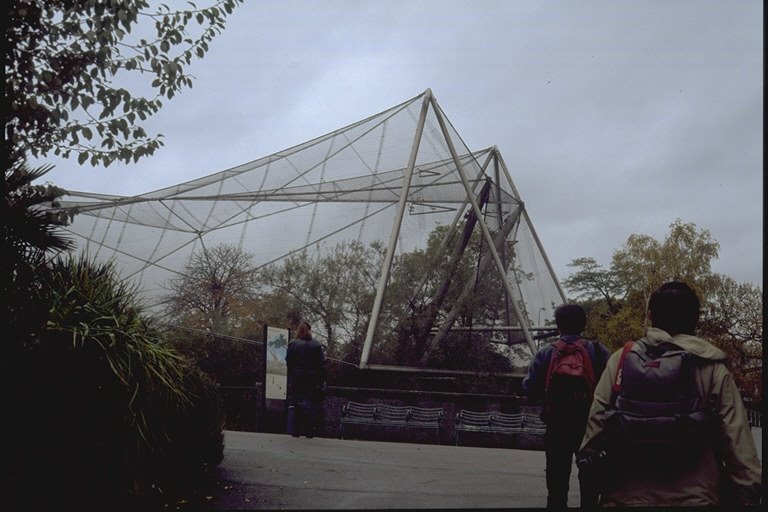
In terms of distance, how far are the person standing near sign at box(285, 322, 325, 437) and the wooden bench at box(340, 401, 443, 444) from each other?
425cm

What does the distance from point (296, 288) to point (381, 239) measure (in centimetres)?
230

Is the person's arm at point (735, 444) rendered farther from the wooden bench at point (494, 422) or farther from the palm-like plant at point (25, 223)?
the wooden bench at point (494, 422)

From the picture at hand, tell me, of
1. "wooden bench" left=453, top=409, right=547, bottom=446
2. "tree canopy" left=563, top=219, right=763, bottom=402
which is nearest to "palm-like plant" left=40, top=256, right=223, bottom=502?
"wooden bench" left=453, top=409, right=547, bottom=446

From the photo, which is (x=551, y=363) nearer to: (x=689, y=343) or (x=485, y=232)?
(x=689, y=343)

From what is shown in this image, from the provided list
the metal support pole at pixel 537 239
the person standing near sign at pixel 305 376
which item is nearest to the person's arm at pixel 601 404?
the person standing near sign at pixel 305 376

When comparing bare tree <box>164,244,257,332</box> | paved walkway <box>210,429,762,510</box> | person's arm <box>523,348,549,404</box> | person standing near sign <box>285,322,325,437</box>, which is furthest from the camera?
bare tree <box>164,244,257,332</box>

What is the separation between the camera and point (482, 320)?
71.8 ft

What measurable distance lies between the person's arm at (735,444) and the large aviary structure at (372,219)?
638 inches

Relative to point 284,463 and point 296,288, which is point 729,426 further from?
point 296,288

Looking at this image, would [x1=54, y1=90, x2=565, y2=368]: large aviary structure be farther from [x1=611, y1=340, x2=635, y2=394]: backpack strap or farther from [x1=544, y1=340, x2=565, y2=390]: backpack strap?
[x1=611, y1=340, x2=635, y2=394]: backpack strap

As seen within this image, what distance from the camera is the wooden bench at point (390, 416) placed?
18869 millimetres

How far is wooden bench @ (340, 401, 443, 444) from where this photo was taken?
61.9ft

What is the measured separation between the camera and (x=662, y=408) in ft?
12.6

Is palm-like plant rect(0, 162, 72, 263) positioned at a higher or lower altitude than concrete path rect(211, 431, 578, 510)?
higher
